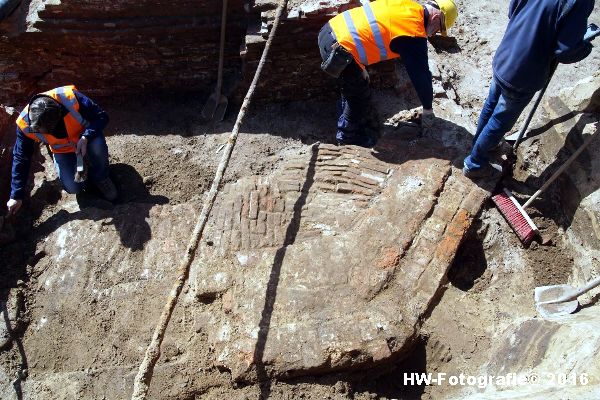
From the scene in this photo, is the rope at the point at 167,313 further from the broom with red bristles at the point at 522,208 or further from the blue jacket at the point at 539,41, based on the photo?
the broom with red bristles at the point at 522,208

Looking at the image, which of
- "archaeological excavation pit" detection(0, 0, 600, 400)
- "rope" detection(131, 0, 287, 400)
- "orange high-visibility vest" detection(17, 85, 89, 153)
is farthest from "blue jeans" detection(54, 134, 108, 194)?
"rope" detection(131, 0, 287, 400)

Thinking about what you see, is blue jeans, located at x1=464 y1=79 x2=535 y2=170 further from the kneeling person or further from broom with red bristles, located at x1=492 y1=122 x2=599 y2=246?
the kneeling person

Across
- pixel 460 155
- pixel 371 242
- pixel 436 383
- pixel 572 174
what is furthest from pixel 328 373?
pixel 572 174

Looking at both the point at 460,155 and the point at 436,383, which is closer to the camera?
the point at 436,383

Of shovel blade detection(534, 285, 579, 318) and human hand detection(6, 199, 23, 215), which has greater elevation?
human hand detection(6, 199, 23, 215)

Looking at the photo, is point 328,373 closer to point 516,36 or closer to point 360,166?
point 360,166

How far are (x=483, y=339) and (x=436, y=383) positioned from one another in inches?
17.2

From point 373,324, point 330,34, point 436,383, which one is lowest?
point 436,383

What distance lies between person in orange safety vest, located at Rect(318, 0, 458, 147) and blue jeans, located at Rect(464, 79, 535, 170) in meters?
0.58

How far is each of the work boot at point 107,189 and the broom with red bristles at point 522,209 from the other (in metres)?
3.55

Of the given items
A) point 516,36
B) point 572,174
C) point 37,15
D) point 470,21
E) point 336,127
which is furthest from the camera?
point 470,21

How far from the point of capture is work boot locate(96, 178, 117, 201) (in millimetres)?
Result: 4768

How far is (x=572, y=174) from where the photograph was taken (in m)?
3.85

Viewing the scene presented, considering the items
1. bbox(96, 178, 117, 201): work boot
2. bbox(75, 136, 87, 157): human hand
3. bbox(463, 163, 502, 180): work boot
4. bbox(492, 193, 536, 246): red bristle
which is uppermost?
bbox(75, 136, 87, 157): human hand
